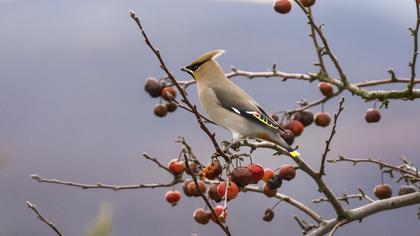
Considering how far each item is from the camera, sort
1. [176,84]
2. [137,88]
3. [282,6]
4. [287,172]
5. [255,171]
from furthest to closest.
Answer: [137,88], [282,6], [287,172], [255,171], [176,84]

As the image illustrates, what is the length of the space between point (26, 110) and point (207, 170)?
30796mm

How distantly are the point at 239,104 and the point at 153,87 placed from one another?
425 millimetres

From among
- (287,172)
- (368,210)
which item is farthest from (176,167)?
(368,210)

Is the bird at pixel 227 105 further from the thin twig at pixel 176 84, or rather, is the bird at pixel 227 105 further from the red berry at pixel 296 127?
the thin twig at pixel 176 84

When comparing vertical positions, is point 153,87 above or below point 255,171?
above

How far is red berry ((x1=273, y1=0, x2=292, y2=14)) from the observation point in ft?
9.36

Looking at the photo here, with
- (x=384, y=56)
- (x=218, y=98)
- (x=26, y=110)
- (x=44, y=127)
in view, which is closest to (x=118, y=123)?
(x=44, y=127)

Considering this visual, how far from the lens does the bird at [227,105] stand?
3.15 meters

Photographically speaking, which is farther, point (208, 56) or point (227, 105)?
point (227, 105)

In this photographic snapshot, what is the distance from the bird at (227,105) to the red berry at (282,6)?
14.2 inches

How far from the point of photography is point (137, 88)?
30.6 meters

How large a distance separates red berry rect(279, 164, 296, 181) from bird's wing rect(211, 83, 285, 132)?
0.67 m

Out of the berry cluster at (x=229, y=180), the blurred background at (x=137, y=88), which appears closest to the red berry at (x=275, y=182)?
the berry cluster at (x=229, y=180)

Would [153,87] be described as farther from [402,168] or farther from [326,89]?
[402,168]
